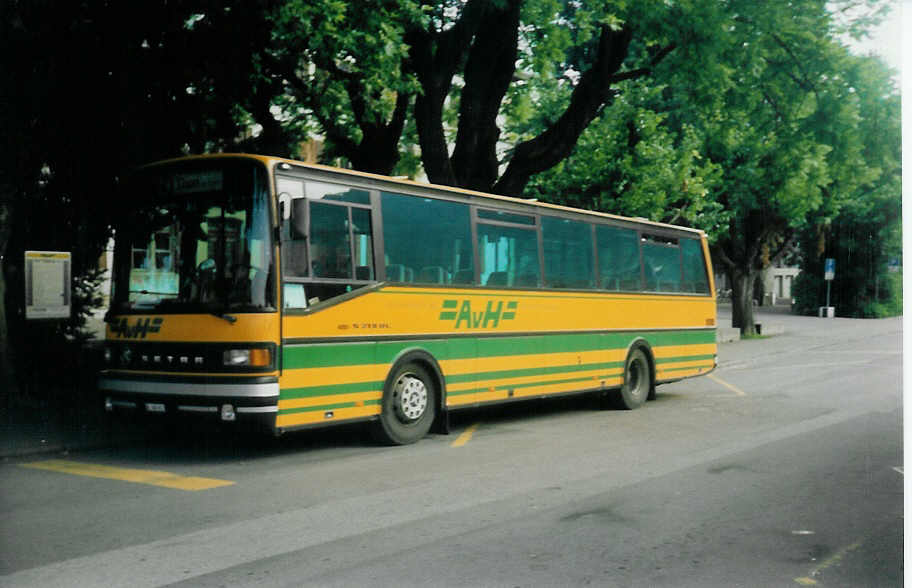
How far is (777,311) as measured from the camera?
50125mm

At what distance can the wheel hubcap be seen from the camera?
10516mm

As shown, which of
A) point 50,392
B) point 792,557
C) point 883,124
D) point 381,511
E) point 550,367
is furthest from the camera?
point 883,124

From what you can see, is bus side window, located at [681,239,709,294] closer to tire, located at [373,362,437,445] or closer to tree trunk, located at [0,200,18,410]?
tire, located at [373,362,437,445]

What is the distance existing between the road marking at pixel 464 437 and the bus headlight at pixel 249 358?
97.7 inches

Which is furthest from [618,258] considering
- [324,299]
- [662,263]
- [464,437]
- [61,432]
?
[61,432]

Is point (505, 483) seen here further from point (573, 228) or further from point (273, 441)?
point (573, 228)

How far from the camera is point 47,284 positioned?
11180 millimetres

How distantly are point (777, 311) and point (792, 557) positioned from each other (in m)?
46.5

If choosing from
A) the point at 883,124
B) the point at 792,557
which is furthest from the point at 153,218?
the point at 883,124

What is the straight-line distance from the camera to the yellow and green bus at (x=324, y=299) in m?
9.12

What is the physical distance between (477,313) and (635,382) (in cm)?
422

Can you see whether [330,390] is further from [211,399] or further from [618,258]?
[618,258]

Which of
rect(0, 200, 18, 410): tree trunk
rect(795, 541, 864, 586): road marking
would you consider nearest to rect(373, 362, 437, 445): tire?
rect(0, 200, 18, 410): tree trunk

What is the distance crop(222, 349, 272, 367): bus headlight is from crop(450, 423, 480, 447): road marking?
8.14ft
